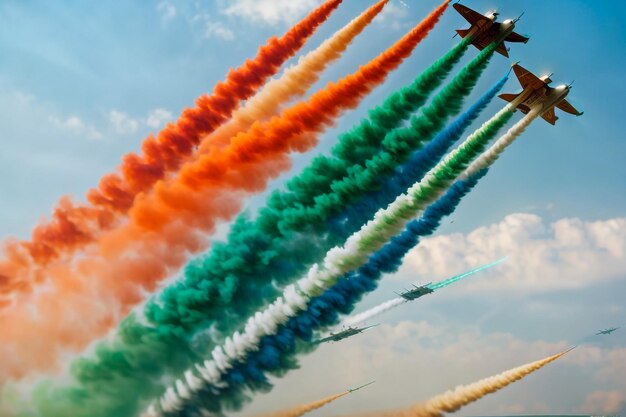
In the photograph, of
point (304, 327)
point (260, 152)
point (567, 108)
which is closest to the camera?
point (304, 327)

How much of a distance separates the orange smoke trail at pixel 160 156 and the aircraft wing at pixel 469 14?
28.2ft

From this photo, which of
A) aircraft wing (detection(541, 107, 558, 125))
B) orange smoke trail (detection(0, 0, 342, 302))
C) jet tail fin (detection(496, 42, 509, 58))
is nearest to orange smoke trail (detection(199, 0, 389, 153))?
orange smoke trail (detection(0, 0, 342, 302))

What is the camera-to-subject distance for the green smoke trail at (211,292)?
37.6m

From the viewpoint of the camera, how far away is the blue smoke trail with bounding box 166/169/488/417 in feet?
117

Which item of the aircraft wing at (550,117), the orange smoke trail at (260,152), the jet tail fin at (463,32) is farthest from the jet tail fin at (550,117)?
the orange smoke trail at (260,152)

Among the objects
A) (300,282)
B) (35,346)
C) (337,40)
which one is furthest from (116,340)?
(337,40)

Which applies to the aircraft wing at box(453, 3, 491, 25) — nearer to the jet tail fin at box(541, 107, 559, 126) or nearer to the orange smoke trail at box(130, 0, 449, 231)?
the orange smoke trail at box(130, 0, 449, 231)

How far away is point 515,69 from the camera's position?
42.0m

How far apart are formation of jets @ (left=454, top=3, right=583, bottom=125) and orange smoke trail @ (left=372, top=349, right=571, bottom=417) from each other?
18.1 m

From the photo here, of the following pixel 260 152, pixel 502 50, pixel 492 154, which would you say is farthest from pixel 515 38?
pixel 260 152

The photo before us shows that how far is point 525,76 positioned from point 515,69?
0.91m

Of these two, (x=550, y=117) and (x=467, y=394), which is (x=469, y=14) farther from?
(x=467, y=394)

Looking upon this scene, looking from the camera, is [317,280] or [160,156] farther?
[160,156]

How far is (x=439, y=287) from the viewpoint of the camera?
52250 mm
